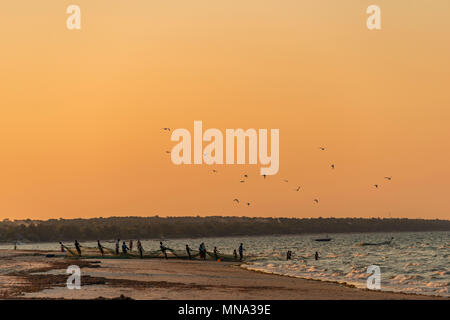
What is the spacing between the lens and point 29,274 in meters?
49.6

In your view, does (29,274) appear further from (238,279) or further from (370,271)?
(370,271)

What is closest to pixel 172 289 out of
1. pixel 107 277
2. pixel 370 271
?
pixel 107 277

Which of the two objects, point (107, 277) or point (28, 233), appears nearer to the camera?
point (107, 277)

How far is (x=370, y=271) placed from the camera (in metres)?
58.5
